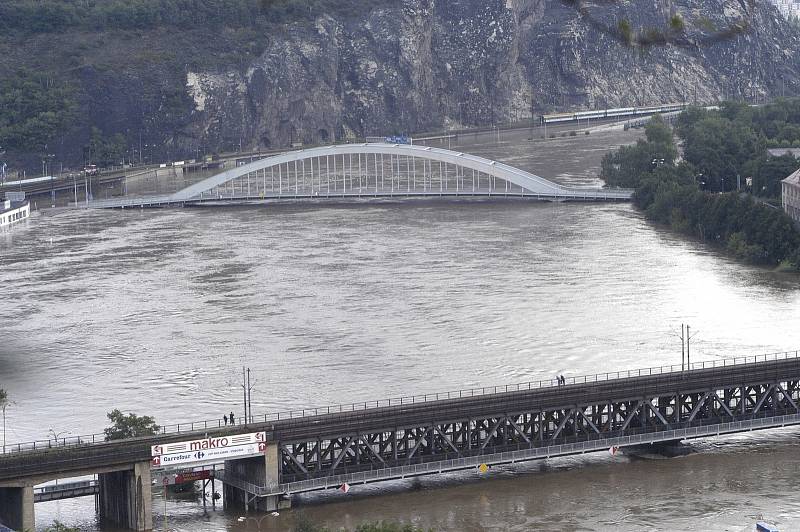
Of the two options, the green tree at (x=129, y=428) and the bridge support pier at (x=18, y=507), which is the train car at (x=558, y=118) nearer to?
the green tree at (x=129, y=428)

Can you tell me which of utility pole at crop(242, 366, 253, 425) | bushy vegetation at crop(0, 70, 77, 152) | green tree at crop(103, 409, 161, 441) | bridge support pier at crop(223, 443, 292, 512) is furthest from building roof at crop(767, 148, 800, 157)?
bridge support pier at crop(223, 443, 292, 512)

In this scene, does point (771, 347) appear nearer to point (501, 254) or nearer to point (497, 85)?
point (501, 254)

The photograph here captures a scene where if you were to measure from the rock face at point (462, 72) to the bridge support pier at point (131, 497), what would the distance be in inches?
3523

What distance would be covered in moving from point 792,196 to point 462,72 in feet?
240

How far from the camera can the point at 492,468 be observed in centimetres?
4050

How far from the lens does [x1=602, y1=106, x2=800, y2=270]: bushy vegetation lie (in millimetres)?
68188

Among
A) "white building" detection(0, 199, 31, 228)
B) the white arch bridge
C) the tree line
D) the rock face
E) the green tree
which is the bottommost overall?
the green tree

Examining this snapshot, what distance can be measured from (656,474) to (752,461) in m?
2.28

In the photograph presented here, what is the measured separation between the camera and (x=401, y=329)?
54.4m

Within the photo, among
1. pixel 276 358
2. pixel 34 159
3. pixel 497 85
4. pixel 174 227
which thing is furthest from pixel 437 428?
pixel 497 85

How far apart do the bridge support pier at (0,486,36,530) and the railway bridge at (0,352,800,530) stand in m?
0.03

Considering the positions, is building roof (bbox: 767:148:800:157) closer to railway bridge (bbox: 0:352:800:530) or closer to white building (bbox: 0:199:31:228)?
white building (bbox: 0:199:31:228)

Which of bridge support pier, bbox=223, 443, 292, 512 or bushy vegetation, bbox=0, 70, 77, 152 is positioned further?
bushy vegetation, bbox=0, 70, 77, 152

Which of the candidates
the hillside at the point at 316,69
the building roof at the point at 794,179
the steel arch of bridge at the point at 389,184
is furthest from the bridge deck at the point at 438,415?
the hillside at the point at 316,69
